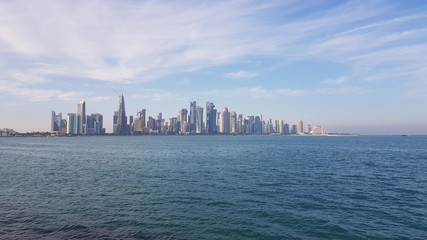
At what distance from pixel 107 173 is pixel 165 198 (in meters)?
26.0

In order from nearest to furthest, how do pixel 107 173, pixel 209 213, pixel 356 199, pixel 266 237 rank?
pixel 266 237 < pixel 209 213 < pixel 356 199 < pixel 107 173

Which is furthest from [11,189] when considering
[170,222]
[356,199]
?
[356,199]

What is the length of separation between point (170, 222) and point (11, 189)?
29321mm

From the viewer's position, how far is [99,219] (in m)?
27.0

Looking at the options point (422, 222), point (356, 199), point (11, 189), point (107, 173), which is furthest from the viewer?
point (107, 173)

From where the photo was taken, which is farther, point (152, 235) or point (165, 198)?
point (165, 198)

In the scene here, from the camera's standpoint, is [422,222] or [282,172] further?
[282,172]

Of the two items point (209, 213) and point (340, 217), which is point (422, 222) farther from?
point (209, 213)

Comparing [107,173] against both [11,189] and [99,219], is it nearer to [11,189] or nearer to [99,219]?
[11,189]

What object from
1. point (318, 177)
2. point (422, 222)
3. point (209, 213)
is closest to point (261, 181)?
point (318, 177)

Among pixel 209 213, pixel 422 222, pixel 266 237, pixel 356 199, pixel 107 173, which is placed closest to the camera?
pixel 266 237

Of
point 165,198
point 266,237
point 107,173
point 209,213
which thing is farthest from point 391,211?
point 107,173

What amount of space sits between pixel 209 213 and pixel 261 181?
1961cm

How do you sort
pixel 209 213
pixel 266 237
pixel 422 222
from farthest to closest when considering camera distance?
pixel 209 213 → pixel 422 222 → pixel 266 237
